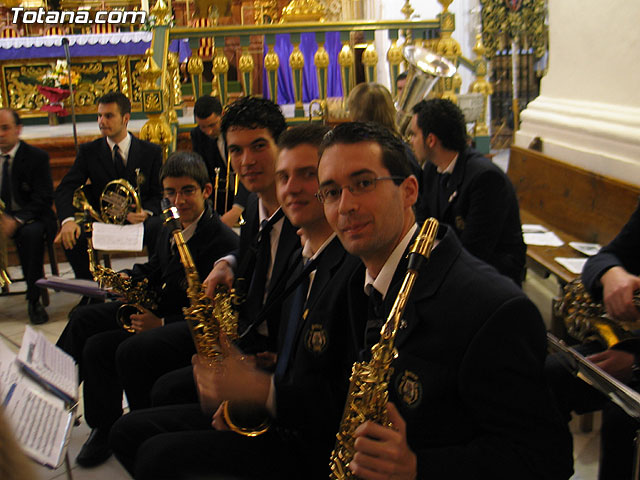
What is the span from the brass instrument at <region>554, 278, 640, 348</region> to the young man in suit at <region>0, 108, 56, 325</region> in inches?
156


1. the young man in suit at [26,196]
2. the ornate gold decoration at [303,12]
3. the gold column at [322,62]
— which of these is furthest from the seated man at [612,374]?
the ornate gold decoration at [303,12]

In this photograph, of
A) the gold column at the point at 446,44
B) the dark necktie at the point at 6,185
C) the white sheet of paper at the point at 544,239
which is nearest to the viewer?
the white sheet of paper at the point at 544,239

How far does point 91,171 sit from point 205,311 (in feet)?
9.94

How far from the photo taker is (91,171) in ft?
16.2

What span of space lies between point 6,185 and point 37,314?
1.13 metres

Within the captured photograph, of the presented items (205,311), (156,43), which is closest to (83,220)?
(156,43)

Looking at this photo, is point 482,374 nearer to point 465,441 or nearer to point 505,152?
point 465,441

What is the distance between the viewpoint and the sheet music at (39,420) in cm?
158

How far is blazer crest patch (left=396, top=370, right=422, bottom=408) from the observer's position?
1403 mm

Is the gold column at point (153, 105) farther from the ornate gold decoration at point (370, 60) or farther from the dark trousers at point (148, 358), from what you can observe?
the dark trousers at point (148, 358)

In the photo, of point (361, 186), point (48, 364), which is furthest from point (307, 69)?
point (361, 186)

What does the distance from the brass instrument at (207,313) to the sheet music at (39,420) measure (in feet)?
1.61

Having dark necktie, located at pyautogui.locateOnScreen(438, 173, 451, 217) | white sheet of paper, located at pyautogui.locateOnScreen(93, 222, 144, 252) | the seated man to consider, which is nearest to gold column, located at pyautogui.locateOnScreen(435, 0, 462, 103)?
dark necktie, located at pyautogui.locateOnScreen(438, 173, 451, 217)

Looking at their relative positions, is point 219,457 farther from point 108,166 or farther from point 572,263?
point 108,166
